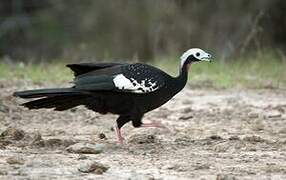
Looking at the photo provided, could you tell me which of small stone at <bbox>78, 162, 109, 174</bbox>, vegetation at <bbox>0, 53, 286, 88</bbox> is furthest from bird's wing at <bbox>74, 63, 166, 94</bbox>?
vegetation at <bbox>0, 53, 286, 88</bbox>

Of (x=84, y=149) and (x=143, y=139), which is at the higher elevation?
(x=143, y=139)

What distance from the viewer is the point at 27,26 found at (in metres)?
20.6

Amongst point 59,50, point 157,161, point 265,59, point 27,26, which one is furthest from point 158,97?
point 27,26

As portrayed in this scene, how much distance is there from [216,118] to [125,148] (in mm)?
2158

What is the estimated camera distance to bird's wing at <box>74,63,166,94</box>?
6711 mm

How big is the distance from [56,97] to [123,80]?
0.52m

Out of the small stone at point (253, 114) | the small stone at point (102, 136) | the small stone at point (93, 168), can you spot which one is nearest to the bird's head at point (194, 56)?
the small stone at point (102, 136)

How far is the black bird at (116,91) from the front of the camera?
6703 mm

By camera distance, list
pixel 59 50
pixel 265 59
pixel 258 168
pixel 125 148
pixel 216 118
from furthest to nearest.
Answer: pixel 59 50
pixel 265 59
pixel 216 118
pixel 125 148
pixel 258 168

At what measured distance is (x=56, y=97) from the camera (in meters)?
6.69

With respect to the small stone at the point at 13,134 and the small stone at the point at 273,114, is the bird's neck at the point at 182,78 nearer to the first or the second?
the small stone at the point at 13,134

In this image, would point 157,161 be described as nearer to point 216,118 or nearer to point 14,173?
point 14,173

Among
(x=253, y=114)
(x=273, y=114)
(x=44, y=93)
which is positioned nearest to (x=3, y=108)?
(x=44, y=93)

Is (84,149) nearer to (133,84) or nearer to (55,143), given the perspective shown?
(55,143)
